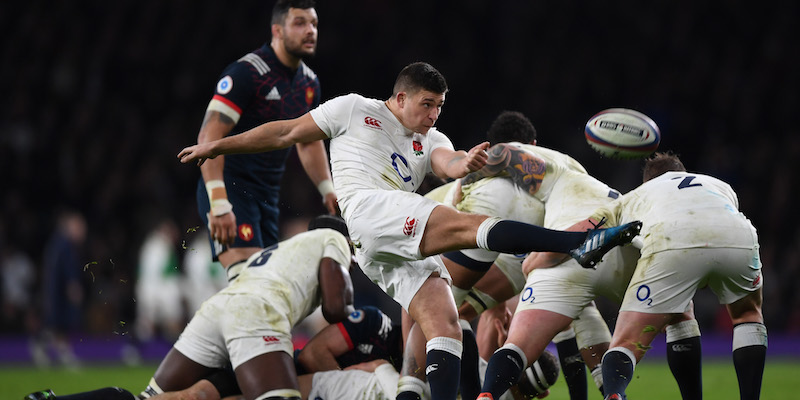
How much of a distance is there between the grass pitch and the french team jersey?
9.79 feet

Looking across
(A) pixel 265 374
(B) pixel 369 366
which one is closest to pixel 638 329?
(B) pixel 369 366

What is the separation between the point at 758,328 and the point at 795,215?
35.3 feet

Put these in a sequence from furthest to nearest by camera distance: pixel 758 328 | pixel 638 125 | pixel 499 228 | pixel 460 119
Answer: pixel 460 119
pixel 638 125
pixel 758 328
pixel 499 228

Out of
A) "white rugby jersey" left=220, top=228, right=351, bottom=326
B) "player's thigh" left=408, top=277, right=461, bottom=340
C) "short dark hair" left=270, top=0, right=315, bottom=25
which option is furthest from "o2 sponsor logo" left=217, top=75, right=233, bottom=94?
"player's thigh" left=408, top=277, right=461, bottom=340

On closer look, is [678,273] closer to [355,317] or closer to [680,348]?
[680,348]

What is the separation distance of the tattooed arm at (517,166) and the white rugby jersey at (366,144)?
0.66 meters

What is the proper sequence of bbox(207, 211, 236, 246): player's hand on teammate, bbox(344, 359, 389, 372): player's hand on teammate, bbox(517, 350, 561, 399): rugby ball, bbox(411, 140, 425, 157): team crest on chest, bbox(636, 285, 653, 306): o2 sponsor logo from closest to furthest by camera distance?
1. bbox(636, 285, 653, 306): o2 sponsor logo
2. bbox(411, 140, 425, 157): team crest on chest
3. bbox(344, 359, 389, 372): player's hand on teammate
4. bbox(517, 350, 561, 399): rugby ball
5. bbox(207, 211, 236, 246): player's hand on teammate

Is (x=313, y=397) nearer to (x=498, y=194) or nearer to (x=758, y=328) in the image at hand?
(x=498, y=194)

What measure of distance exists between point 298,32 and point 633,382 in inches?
215

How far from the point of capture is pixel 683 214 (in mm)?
4781

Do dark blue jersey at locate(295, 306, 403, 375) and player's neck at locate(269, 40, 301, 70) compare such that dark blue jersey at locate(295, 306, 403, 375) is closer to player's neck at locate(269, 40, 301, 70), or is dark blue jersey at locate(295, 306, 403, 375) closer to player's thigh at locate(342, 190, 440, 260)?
player's thigh at locate(342, 190, 440, 260)

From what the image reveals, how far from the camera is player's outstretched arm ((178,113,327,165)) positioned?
4.97 meters

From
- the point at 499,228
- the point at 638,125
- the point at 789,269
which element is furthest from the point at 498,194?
the point at 789,269

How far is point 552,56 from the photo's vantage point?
1734 centimetres
